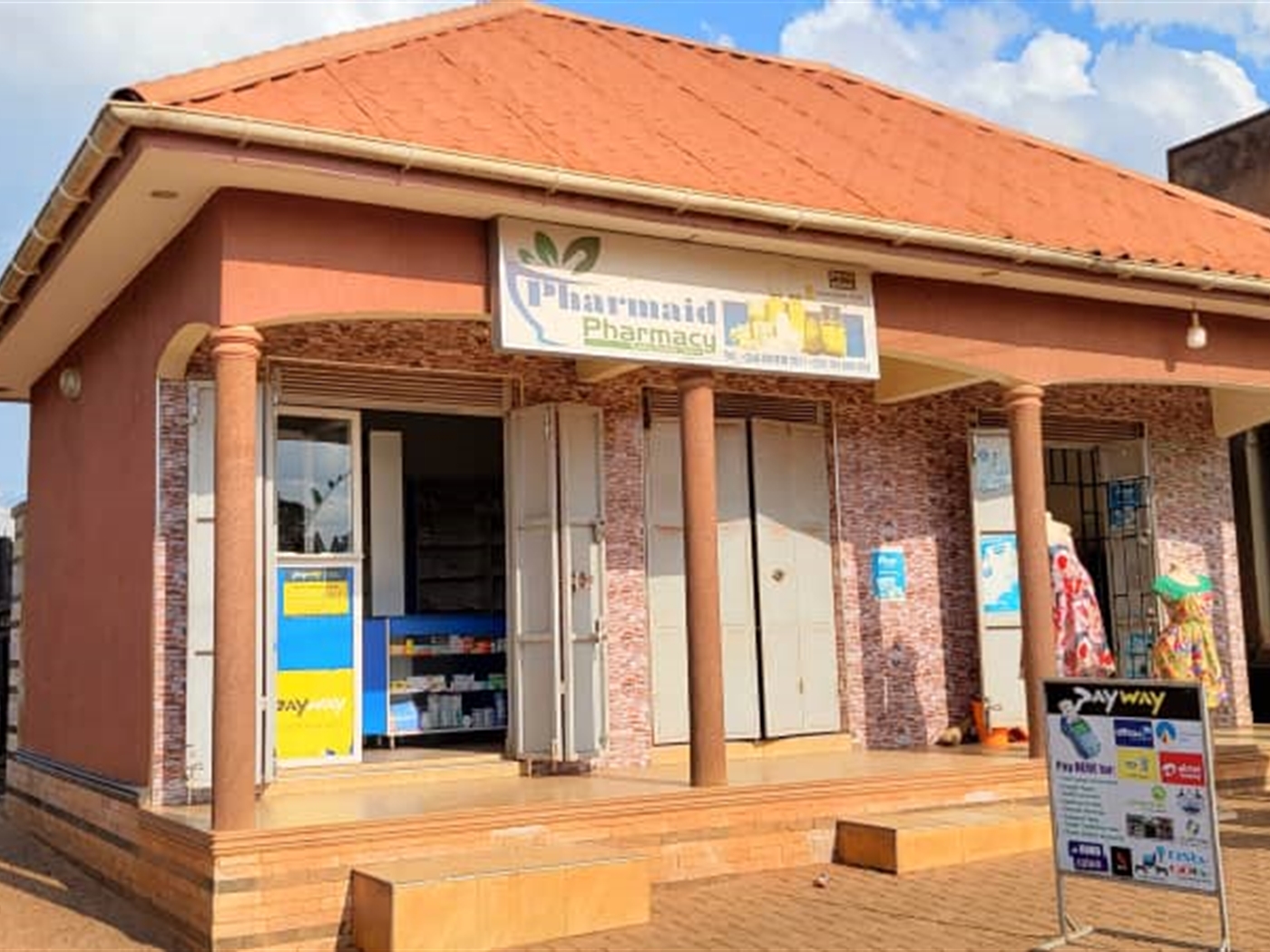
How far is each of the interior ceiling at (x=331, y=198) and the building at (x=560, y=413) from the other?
3 cm

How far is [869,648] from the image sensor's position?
11.5 metres

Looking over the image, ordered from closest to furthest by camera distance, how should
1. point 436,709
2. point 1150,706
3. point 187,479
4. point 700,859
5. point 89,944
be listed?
point 1150,706 → point 89,944 → point 700,859 → point 187,479 → point 436,709

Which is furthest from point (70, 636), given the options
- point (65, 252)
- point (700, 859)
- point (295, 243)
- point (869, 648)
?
point (869, 648)

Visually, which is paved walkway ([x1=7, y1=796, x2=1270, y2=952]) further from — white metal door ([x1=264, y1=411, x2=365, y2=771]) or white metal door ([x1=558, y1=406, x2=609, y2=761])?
white metal door ([x1=558, y1=406, x2=609, y2=761])

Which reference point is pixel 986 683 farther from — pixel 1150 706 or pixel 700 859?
pixel 1150 706

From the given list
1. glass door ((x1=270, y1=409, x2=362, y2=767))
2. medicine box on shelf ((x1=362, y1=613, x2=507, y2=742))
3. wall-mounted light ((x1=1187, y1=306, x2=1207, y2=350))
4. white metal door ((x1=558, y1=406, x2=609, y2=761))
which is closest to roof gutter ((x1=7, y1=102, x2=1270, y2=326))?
wall-mounted light ((x1=1187, y1=306, x2=1207, y2=350))

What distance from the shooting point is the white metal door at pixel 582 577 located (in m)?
9.79

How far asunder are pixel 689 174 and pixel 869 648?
4746 millimetres

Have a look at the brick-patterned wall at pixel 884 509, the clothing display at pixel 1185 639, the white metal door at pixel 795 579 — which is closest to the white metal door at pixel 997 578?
the brick-patterned wall at pixel 884 509

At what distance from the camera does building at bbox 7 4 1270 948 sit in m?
7.58

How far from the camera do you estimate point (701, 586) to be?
860cm

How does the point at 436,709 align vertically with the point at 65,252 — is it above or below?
below

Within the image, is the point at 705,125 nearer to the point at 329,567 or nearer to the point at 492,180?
the point at 492,180

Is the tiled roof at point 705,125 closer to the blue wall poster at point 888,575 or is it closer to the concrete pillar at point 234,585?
the concrete pillar at point 234,585
